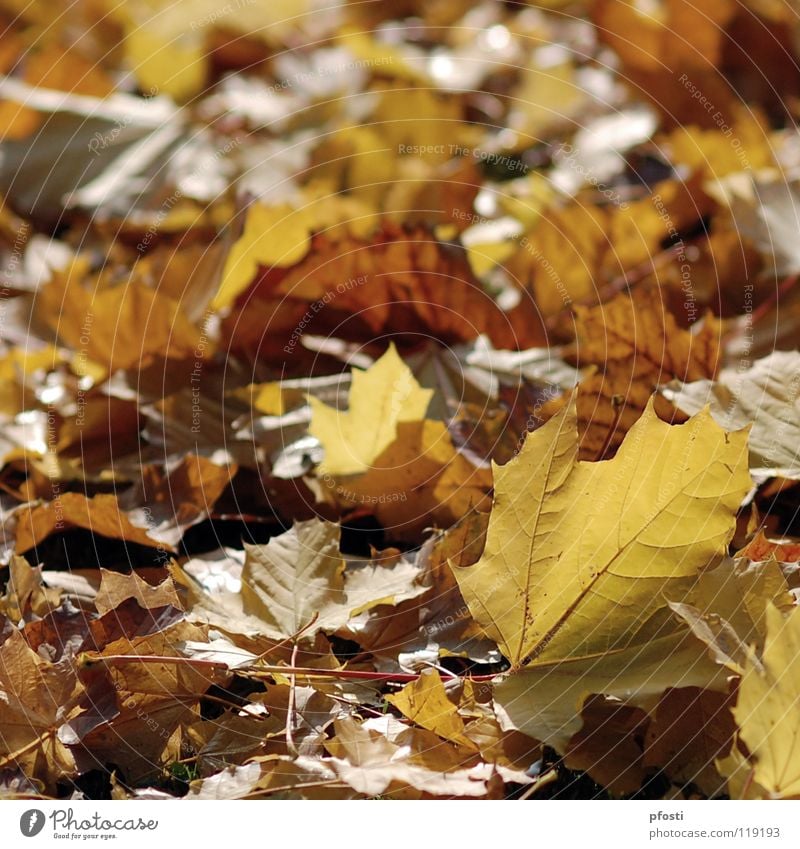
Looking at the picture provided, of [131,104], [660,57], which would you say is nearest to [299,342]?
[131,104]

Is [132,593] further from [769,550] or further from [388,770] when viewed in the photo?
[769,550]

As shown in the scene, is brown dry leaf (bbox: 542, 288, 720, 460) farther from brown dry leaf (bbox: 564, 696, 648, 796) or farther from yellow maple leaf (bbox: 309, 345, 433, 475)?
brown dry leaf (bbox: 564, 696, 648, 796)

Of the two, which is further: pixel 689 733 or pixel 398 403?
pixel 398 403

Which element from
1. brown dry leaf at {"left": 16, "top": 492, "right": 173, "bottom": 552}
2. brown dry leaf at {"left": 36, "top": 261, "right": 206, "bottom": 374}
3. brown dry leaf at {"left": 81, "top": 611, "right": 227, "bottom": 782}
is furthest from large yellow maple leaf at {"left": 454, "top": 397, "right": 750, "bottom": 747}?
brown dry leaf at {"left": 36, "top": 261, "right": 206, "bottom": 374}

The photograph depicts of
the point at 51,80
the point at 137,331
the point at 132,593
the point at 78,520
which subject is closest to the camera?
the point at 132,593
